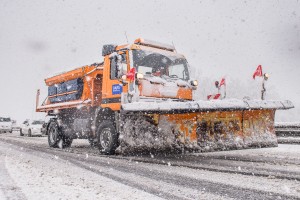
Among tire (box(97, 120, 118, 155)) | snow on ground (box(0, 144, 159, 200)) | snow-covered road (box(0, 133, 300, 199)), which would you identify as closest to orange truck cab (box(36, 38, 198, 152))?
tire (box(97, 120, 118, 155))

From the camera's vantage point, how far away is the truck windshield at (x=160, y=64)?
25.5 ft

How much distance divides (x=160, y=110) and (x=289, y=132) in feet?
21.9

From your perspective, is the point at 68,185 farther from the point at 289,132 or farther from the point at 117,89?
the point at 289,132

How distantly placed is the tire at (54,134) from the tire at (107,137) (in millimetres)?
3579

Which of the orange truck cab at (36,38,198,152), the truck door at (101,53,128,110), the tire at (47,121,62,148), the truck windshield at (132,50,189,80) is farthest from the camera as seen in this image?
the tire at (47,121,62,148)

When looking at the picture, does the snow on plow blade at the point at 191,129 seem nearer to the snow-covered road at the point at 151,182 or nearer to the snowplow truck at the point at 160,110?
the snowplow truck at the point at 160,110

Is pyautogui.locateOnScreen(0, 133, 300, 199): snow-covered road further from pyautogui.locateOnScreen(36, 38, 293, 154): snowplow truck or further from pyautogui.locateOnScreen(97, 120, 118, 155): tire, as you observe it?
pyautogui.locateOnScreen(97, 120, 118, 155): tire

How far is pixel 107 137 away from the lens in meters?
8.04

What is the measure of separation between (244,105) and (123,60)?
2898 mm

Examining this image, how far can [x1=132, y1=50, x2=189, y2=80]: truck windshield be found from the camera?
25.5 ft

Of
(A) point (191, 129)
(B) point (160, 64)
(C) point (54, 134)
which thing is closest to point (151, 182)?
(A) point (191, 129)

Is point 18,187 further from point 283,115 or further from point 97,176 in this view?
point 283,115

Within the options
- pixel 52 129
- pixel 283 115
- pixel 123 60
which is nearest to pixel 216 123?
pixel 123 60

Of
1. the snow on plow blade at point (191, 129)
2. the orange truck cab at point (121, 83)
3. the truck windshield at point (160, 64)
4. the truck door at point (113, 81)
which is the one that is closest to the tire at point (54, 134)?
the orange truck cab at point (121, 83)
